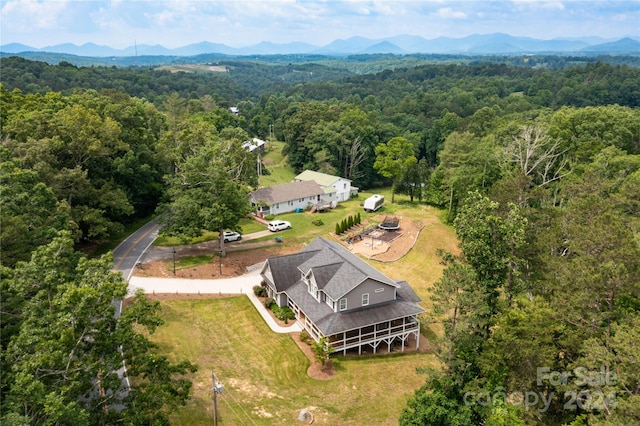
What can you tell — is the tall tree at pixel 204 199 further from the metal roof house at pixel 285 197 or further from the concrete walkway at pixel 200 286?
the metal roof house at pixel 285 197

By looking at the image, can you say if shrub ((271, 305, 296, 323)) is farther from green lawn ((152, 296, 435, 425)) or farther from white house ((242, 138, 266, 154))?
white house ((242, 138, 266, 154))

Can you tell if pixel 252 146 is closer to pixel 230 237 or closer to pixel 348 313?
pixel 230 237

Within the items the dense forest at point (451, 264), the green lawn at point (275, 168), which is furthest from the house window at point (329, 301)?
the green lawn at point (275, 168)

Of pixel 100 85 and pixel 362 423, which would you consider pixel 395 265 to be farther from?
pixel 100 85

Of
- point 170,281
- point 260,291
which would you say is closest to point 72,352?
point 260,291

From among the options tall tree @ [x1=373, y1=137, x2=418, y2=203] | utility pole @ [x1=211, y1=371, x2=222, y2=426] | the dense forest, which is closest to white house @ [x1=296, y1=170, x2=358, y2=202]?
tall tree @ [x1=373, y1=137, x2=418, y2=203]

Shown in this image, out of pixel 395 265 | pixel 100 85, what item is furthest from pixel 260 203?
pixel 100 85
